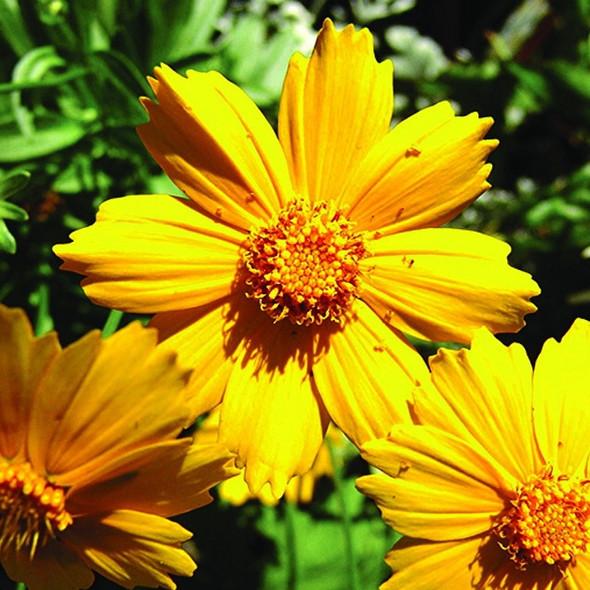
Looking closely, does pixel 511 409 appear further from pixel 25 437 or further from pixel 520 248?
pixel 520 248

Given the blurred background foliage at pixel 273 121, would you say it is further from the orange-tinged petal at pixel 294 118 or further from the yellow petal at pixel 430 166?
the yellow petal at pixel 430 166

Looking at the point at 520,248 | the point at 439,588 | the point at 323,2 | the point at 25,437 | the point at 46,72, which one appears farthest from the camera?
the point at 323,2

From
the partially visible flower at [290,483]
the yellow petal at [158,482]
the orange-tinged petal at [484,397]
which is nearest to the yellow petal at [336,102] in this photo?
the orange-tinged petal at [484,397]

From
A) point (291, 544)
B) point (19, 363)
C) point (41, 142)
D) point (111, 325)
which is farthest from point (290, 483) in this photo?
point (19, 363)

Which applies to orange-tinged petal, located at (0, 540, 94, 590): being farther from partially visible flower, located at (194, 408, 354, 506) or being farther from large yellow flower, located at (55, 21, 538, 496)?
partially visible flower, located at (194, 408, 354, 506)

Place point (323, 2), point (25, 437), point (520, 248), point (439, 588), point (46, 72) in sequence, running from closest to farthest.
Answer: point (25, 437)
point (439, 588)
point (46, 72)
point (520, 248)
point (323, 2)

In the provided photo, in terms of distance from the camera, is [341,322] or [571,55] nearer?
[341,322]

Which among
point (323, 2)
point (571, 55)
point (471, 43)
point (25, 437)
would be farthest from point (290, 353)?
point (471, 43)
